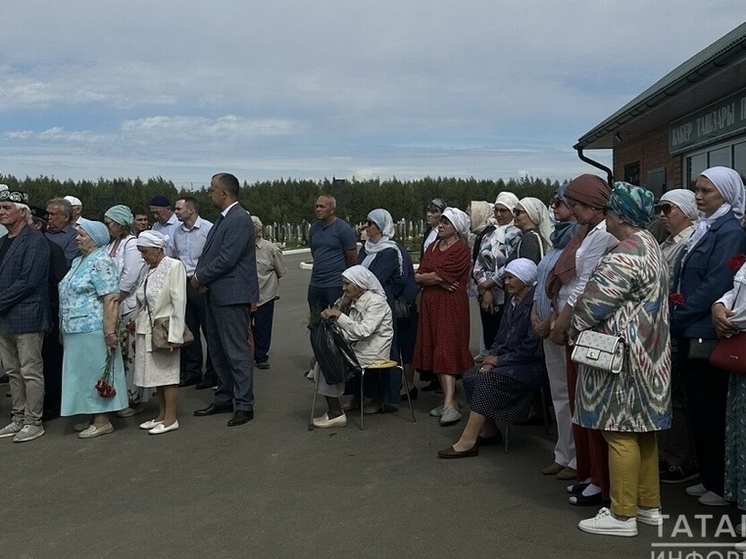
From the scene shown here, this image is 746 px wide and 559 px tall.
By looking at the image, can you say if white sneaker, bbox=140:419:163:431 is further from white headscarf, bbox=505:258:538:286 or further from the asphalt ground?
white headscarf, bbox=505:258:538:286

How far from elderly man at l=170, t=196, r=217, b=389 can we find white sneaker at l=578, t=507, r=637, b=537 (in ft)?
16.1

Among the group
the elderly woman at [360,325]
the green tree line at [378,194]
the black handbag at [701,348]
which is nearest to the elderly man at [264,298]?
the elderly woman at [360,325]

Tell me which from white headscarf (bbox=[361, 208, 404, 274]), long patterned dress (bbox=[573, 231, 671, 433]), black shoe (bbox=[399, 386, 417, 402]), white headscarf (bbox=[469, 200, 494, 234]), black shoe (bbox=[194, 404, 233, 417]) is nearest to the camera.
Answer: long patterned dress (bbox=[573, 231, 671, 433])

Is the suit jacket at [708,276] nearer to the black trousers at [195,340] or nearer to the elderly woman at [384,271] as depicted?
the elderly woman at [384,271]

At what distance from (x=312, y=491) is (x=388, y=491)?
481mm

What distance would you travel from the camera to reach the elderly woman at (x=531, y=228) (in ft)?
21.8

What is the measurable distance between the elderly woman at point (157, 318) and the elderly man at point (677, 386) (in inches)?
148

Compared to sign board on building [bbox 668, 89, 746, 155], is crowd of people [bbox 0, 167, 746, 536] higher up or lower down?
lower down

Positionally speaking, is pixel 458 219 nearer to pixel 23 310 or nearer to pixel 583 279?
pixel 583 279

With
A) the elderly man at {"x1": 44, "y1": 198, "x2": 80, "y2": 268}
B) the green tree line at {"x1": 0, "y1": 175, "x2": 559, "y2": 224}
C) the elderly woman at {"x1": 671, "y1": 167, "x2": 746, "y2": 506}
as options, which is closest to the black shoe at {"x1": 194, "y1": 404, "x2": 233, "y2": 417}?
the elderly man at {"x1": 44, "y1": 198, "x2": 80, "y2": 268}

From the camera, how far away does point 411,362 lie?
298 inches

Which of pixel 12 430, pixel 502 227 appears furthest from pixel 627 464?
pixel 12 430

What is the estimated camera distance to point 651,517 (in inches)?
170

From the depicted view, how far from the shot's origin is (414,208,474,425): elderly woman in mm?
6656
